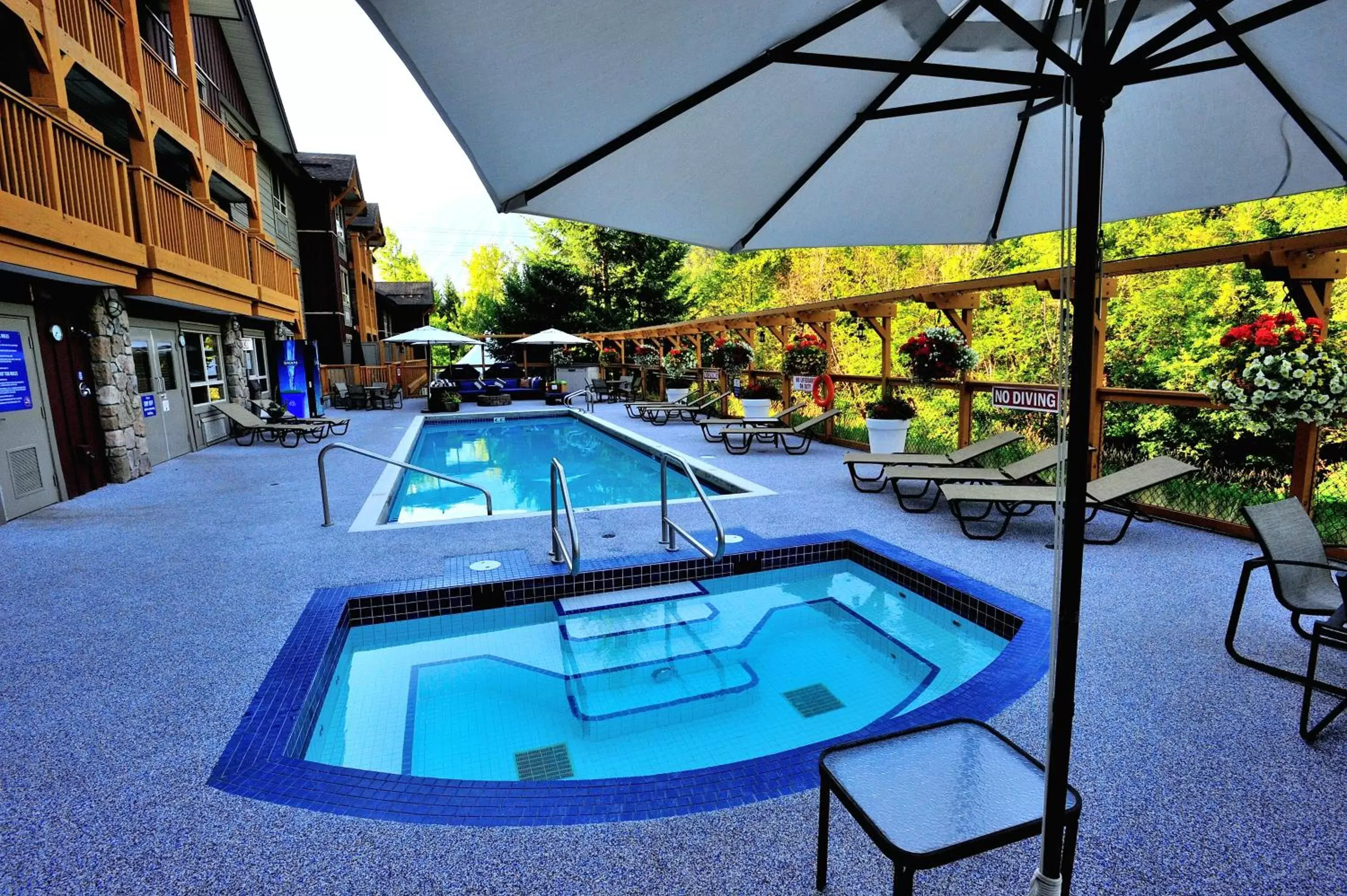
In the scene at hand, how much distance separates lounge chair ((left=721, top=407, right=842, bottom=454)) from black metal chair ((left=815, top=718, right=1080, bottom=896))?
8049 mm

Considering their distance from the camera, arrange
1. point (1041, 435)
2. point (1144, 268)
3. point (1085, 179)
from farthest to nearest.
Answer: point (1041, 435) < point (1144, 268) < point (1085, 179)

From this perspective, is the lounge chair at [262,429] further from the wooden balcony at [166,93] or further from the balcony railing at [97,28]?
the balcony railing at [97,28]

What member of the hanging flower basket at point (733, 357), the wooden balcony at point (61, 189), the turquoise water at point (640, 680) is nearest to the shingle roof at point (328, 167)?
the hanging flower basket at point (733, 357)

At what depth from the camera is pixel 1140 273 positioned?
6855 mm

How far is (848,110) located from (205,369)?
12.2 m

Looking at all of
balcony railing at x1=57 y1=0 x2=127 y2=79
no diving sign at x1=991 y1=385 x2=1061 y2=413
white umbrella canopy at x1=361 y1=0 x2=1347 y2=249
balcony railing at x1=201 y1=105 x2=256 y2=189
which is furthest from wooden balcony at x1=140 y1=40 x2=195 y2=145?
no diving sign at x1=991 y1=385 x2=1061 y2=413

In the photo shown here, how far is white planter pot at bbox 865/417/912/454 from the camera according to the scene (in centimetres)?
798

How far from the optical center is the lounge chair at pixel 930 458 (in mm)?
6953

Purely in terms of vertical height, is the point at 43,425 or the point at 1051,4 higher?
the point at 1051,4

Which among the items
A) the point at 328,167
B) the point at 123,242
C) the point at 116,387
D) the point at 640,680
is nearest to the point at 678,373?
the point at 116,387

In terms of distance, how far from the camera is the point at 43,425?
22.3 ft

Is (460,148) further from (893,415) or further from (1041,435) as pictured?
(1041,435)

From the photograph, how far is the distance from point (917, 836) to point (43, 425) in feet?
28.7

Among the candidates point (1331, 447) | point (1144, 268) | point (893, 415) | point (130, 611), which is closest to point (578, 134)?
point (130, 611)
